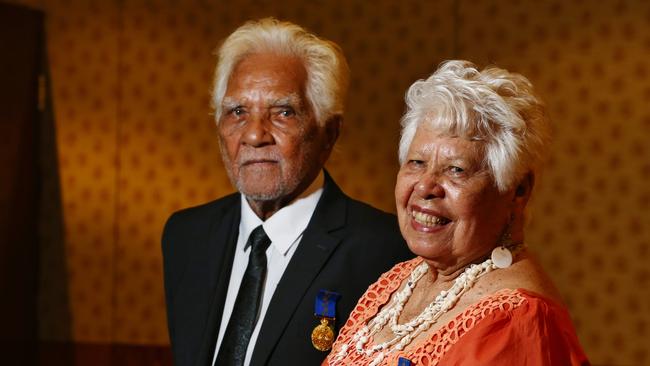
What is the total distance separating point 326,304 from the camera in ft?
8.82

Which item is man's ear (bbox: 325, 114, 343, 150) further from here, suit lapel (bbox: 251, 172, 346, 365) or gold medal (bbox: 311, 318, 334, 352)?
gold medal (bbox: 311, 318, 334, 352)

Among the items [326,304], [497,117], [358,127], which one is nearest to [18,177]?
[358,127]

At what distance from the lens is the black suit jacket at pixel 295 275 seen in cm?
268

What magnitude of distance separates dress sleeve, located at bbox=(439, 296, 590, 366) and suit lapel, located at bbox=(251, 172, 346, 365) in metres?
0.88

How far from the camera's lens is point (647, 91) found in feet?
15.0

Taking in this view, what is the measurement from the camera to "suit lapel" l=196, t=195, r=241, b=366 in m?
2.82

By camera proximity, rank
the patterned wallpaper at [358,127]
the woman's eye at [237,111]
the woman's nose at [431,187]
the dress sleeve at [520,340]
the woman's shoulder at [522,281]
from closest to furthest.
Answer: the dress sleeve at [520,340], the woman's shoulder at [522,281], the woman's nose at [431,187], the woman's eye at [237,111], the patterned wallpaper at [358,127]

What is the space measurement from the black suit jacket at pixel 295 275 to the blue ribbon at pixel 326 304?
0.02 meters

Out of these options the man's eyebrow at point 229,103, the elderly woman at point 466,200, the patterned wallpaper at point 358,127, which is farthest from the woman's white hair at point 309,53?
the patterned wallpaper at point 358,127

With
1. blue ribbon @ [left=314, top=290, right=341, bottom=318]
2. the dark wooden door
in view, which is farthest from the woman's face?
→ the dark wooden door

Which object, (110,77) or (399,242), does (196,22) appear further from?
(399,242)

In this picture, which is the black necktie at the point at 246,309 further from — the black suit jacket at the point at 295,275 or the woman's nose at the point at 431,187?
the woman's nose at the point at 431,187

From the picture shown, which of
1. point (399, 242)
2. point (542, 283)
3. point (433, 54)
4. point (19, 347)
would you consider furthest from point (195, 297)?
point (19, 347)

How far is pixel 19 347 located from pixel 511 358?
422 centimetres
